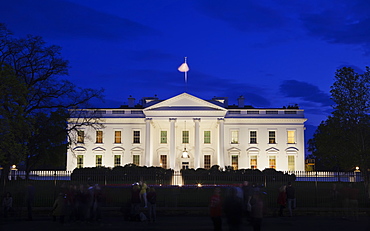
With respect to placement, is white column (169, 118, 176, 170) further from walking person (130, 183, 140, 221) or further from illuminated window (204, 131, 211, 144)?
walking person (130, 183, 140, 221)

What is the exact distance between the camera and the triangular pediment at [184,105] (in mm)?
53325

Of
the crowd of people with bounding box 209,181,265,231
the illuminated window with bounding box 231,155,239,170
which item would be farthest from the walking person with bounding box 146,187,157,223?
the illuminated window with bounding box 231,155,239,170

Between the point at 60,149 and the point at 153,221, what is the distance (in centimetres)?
2775

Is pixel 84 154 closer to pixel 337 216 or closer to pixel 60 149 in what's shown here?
pixel 60 149

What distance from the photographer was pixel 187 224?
16828 mm

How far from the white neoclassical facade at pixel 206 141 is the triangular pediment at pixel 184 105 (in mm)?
1886

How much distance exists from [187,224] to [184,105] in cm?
3745

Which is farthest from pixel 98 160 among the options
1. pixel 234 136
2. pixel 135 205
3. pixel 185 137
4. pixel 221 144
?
pixel 135 205

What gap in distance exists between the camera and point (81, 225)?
16.8 meters

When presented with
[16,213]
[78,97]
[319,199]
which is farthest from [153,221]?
[78,97]

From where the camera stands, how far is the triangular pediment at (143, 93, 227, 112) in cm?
5333

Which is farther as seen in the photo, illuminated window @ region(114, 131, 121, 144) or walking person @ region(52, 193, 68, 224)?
illuminated window @ region(114, 131, 121, 144)

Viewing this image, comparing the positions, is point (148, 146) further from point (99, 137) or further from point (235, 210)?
point (235, 210)

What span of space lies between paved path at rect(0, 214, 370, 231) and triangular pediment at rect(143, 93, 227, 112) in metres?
34.8
